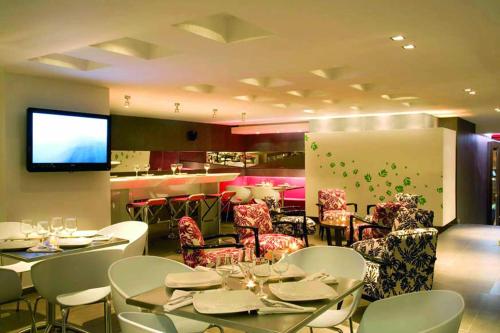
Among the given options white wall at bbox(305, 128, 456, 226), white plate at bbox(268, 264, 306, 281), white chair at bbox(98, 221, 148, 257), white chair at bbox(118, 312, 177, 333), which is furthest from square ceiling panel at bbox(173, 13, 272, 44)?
white wall at bbox(305, 128, 456, 226)

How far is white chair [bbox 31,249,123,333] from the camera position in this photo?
10.6 ft

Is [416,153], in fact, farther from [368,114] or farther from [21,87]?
[21,87]

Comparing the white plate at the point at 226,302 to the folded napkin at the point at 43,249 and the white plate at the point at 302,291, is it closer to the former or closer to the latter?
the white plate at the point at 302,291

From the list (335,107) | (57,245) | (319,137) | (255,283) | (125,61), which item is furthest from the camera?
(319,137)

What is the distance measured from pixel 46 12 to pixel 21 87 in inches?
97.4

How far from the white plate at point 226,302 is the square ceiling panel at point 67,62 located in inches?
137

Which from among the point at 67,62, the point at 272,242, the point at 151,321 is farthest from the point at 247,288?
the point at 67,62

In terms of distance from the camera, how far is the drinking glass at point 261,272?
2357mm

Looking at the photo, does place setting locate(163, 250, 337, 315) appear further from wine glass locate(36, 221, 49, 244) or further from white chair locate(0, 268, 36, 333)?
wine glass locate(36, 221, 49, 244)

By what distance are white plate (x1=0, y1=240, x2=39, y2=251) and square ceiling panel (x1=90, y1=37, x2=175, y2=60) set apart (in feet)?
6.01

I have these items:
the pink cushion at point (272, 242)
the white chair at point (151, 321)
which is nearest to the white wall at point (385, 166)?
the pink cushion at point (272, 242)

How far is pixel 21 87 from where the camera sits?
205 inches

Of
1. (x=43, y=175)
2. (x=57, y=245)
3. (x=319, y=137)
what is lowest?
(x=57, y=245)

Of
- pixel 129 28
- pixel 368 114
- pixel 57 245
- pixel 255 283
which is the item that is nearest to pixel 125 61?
pixel 129 28
